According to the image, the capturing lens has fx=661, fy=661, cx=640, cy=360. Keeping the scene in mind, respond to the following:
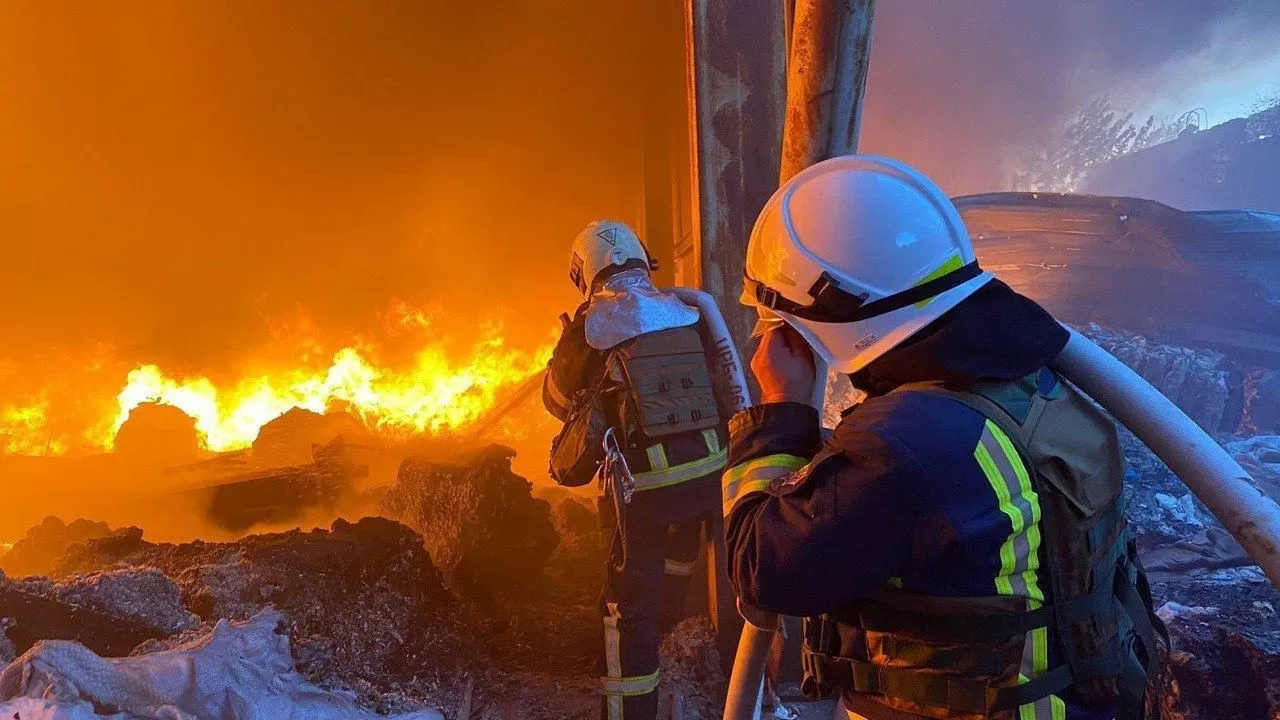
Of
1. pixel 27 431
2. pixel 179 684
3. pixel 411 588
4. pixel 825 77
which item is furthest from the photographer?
pixel 27 431

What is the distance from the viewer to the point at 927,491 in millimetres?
1067

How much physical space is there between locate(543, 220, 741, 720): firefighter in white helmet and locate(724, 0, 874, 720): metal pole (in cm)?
119

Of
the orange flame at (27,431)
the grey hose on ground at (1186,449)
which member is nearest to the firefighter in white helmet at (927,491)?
the grey hose on ground at (1186,449)

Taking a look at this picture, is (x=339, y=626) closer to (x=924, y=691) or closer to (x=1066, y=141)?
(x=924, y=691)

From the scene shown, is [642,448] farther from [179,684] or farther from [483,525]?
[179,684]

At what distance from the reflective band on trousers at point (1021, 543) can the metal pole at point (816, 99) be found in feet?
1.87

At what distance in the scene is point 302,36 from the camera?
7.41 meters

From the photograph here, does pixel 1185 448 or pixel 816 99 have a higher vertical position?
pixel 816 99

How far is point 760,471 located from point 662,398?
67.4 inches

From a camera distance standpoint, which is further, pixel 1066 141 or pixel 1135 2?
pixel 1066 141

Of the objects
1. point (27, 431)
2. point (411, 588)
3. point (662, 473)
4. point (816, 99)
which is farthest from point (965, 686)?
point (27, 431)

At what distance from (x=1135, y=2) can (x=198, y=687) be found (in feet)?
101

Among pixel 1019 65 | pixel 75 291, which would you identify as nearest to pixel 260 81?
pixel 75 291

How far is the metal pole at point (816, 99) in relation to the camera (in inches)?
69.1
